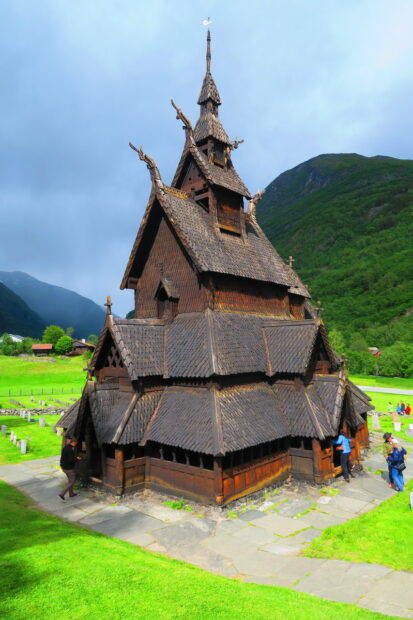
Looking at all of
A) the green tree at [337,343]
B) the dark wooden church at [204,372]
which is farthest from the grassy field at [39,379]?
the green tree at [337,343]

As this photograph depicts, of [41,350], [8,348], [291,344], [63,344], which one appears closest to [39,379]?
[8,348]

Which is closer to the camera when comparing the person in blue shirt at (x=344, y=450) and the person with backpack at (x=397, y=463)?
the person with backpack at (x=397, y=463)

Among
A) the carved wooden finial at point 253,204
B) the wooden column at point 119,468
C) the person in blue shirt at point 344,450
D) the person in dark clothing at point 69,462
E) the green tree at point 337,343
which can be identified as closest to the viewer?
the person in dark clothing at point 69,462

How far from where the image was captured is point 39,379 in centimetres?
7588

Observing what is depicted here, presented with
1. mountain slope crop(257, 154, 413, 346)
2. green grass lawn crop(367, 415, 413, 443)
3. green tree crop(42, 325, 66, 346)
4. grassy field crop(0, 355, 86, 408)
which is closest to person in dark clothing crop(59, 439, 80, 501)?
green grass lawn crop(367, 415, 413, 443)

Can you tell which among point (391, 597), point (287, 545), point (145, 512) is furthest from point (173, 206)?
point (391, 597)

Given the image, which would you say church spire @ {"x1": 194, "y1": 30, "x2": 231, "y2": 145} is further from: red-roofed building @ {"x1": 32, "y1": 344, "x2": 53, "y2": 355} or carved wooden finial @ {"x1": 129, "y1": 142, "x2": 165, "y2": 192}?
red-roofed building @ {"x1": 32, "y1": 344, "x2": 53, "y2": 355}

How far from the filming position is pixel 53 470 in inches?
749

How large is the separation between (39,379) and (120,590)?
7692 cm

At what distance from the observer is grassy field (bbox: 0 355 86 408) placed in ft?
198

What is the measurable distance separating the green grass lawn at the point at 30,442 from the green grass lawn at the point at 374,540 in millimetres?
17184

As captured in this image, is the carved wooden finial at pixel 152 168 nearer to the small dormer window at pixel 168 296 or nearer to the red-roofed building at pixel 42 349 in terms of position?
the small dormer window at pixel 168 296

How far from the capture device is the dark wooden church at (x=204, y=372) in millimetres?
14617

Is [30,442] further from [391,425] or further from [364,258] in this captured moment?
[364,258]
